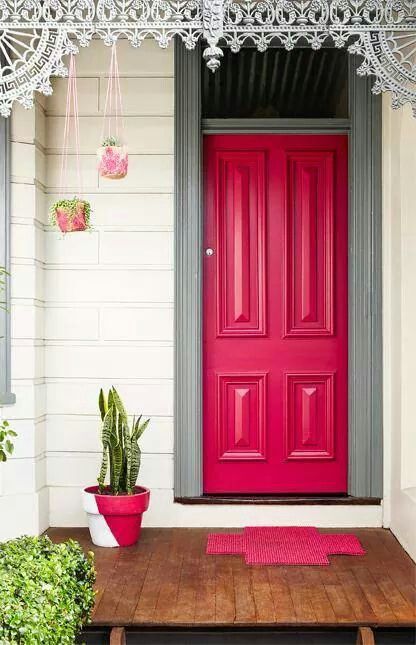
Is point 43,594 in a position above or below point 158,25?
below

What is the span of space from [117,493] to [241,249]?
5.07ft

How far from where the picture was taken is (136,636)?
3004 millimetres

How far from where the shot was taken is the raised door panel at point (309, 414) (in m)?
4.42

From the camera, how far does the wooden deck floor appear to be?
9.73ft

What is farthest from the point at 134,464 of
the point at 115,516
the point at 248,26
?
the point at 248,26

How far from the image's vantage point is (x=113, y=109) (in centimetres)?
438

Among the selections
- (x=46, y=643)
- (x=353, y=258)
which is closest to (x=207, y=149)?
(x=353, y=258)

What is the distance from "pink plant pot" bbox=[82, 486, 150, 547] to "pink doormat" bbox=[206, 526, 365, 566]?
0.40 metres

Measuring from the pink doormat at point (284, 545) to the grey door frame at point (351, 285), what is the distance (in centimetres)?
37

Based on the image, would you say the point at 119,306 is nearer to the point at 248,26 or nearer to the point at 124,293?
the point at 124,293

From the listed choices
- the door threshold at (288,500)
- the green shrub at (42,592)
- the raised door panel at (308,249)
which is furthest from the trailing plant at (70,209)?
the door threshold at (288,500)

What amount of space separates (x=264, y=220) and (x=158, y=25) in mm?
1760

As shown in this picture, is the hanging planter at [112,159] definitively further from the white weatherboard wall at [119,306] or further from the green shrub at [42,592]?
the green shrub at [42,592]

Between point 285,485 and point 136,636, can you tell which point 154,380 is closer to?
point 285,485
